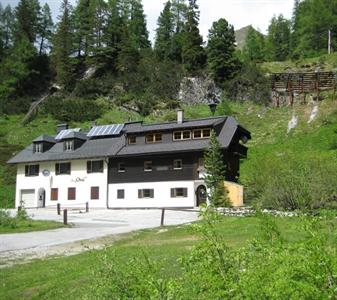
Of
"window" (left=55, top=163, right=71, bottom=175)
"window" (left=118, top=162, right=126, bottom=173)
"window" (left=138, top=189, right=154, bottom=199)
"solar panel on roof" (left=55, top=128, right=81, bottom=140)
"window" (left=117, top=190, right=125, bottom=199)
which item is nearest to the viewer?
"window" (left=138, top=189, right=154, bottom=199)

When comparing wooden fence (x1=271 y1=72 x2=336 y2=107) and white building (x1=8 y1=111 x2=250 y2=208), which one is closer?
white building (x1=8 y1=111 x2=250 y2=208)

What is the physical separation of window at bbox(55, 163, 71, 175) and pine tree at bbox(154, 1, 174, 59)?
124 ft

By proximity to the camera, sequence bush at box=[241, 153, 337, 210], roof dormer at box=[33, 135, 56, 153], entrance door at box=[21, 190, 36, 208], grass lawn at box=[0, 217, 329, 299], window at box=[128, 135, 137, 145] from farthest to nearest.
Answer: roof dormer at box=[33, 135, 56, 153]
entrance door at box=[21, 190, 36, 208]
window at box=[128, 135, 137, 145]
bush at box=[241, 153, 337, 210]
grass lawn at box=[0, 217, 329, 299]

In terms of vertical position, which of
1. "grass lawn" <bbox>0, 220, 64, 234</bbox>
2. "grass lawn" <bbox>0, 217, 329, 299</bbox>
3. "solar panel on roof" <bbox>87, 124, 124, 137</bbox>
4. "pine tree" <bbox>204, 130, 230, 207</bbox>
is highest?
"solar panel on roof" <bbox>87, 124, 124, 137</bbox>

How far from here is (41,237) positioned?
21516 mm

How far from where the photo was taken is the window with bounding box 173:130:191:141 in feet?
143

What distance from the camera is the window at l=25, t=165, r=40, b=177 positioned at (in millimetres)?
50844

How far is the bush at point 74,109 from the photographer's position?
6862cm

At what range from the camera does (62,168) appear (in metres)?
49.3

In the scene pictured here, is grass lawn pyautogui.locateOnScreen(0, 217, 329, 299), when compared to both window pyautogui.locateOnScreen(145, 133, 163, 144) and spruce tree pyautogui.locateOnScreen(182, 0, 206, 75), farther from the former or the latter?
spruce tree pyautogui.locateOnScreen(182, 0, 206, 75)

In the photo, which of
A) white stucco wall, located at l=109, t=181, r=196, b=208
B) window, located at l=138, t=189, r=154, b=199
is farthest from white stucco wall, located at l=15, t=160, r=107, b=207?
window, located at l=138, t=189, r=154, b=199

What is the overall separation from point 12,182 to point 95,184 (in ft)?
43.5

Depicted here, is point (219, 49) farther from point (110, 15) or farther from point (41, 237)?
point (41, 237)

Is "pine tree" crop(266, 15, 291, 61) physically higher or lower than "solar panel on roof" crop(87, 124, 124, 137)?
higher
